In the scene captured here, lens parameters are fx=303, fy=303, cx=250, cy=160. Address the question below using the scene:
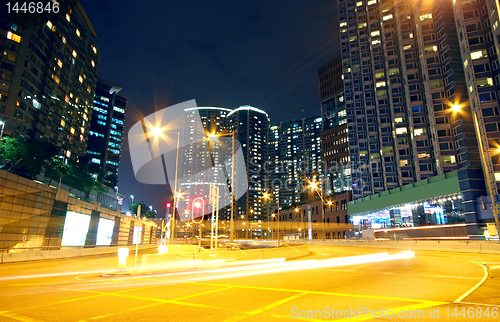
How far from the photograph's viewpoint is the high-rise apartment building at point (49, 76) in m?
76.9

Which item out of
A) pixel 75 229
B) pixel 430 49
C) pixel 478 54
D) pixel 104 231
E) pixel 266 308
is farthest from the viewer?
pixel 430 49

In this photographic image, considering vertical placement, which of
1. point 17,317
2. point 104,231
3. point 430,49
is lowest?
point 17,317

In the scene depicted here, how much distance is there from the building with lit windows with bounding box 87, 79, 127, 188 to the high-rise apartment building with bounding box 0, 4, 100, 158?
56661 millimetres

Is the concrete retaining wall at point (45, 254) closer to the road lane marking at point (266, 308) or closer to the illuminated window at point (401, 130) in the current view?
the road lane marking at point (266, 308)

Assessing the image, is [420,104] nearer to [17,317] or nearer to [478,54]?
[478,54]

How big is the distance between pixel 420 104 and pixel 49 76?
11199 centimetres

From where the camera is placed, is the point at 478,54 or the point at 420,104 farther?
the point at 420,104

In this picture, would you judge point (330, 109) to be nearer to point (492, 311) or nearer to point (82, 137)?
point (82, 137)

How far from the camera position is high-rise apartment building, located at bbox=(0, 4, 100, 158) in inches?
3027

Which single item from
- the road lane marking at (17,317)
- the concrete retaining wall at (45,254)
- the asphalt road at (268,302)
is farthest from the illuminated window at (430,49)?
the road lane marking at (17,317)

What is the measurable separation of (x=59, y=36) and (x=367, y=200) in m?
107

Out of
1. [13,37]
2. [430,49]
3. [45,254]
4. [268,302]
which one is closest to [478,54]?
[430,49]

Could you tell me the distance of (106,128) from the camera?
181m

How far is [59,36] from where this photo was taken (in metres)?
96.1
